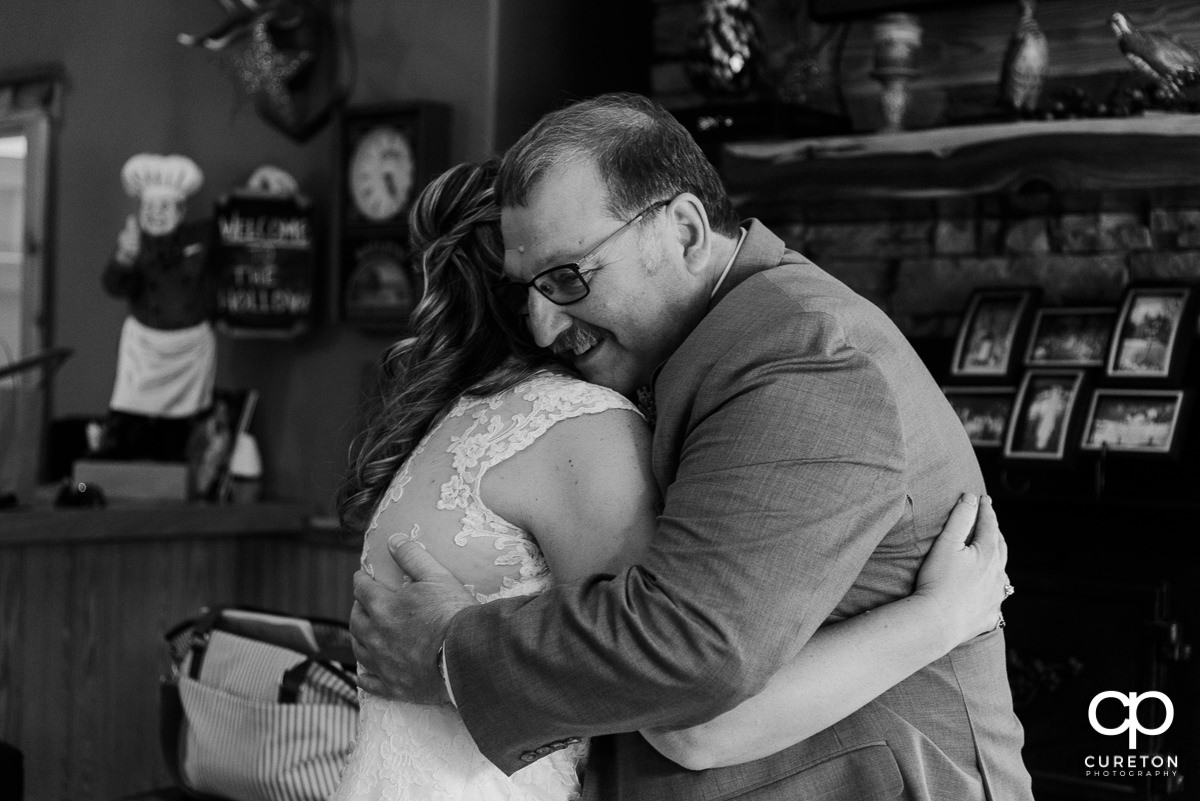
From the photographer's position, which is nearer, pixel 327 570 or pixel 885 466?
pixel 885 466

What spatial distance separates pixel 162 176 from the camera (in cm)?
470

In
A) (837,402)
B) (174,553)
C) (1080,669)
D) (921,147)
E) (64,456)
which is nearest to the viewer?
(837,402)

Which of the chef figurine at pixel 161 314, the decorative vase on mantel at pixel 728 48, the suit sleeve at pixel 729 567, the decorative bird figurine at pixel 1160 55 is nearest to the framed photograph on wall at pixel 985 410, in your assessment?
the decorative bird figurine at pixel 1160 55

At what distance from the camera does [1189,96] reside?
2.73 metres

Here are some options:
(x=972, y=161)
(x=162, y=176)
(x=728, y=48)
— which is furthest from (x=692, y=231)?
(x=162, y=176)

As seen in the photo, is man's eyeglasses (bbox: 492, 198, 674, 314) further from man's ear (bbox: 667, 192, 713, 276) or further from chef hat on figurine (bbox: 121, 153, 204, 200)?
chef hat on figurine (bbox: 121, 153, 204, 200)

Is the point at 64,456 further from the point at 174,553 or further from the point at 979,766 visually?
the point at 979,766

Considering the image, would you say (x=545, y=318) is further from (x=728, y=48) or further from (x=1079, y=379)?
(x=728, y=48)

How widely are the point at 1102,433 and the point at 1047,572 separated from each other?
0.93ft

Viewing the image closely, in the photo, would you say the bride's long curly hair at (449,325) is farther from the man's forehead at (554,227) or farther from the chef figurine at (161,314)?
the chef figurine at (161,314)

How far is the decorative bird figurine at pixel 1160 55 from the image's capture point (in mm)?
2695

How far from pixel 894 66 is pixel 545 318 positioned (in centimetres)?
192

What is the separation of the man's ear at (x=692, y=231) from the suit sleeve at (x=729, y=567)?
167 millimetres

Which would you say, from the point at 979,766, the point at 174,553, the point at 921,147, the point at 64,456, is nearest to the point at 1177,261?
the point at 921,147
